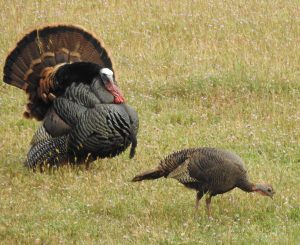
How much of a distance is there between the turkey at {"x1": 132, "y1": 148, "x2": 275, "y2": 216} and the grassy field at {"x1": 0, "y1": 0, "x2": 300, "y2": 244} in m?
0.33

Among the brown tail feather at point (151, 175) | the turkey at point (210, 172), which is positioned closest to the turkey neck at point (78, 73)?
the brown tail feather at point (151, 175)

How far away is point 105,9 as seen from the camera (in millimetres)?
18844

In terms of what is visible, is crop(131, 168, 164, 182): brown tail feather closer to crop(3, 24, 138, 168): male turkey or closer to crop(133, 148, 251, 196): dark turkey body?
crop(133, 148, 251, 196): dark turkey body

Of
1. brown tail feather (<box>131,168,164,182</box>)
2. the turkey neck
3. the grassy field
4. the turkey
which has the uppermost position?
the turkey neck

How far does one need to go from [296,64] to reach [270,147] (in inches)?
156

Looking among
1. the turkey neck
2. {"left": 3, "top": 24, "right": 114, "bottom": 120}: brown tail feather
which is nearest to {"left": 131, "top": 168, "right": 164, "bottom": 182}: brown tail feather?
the turkey neck

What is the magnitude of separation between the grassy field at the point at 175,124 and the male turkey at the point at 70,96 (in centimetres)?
33

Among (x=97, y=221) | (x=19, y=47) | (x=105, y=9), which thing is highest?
(x=19, y=47)

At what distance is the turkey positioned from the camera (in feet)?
29.3

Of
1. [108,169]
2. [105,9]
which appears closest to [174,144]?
[108,169]

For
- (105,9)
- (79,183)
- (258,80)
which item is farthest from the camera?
(105,9)

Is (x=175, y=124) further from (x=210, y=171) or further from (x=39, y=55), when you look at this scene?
(x=210, y=171)

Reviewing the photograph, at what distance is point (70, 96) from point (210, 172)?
2.71 meters

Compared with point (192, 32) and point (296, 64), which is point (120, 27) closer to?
point (192, 32)
